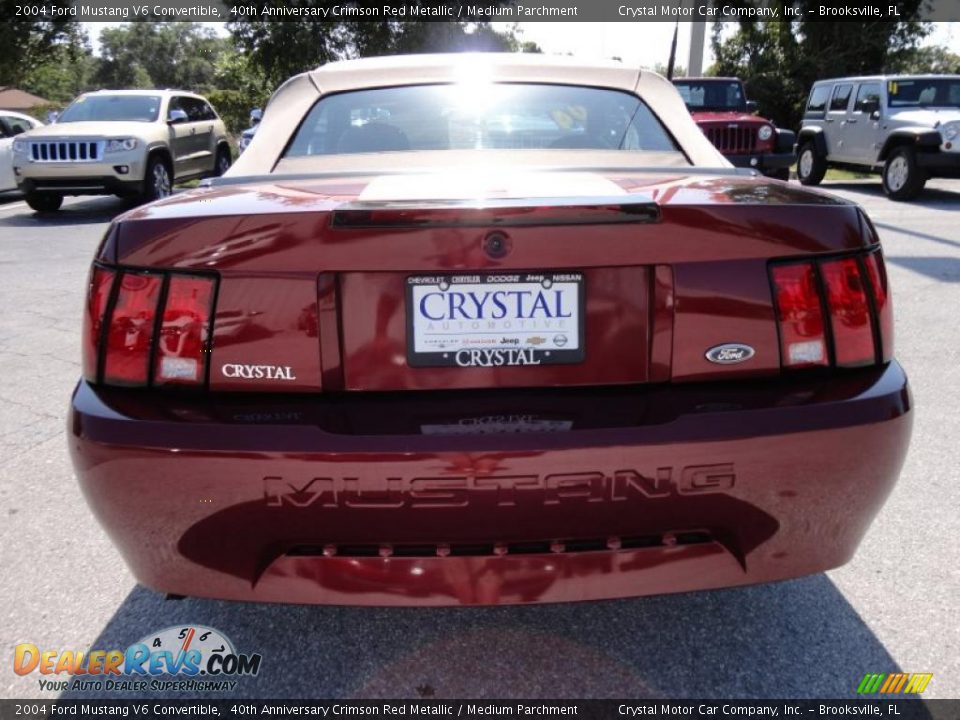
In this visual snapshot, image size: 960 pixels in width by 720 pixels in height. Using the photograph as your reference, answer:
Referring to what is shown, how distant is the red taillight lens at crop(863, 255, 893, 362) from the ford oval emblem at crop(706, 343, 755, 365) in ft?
1.21

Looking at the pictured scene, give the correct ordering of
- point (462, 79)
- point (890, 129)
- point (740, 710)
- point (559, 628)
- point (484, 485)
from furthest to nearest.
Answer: point (890, 129)
point (462, 79)
point (559, 628)
point (740, 710)
point (484, 485)

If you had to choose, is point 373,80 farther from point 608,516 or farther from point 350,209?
point 608,516

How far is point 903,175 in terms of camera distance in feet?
43.7

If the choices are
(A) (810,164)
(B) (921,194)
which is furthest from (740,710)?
(A) (810,164)

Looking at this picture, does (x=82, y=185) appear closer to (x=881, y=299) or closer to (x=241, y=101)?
(x=881, y=299)

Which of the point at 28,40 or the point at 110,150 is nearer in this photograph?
the point at 110,150

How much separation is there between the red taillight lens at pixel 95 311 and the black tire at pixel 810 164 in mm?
16125

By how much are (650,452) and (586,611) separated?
3.04 ft

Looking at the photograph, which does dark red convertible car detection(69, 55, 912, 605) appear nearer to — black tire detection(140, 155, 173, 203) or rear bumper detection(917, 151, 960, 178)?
black tire detection(140, 155, 173, 203)

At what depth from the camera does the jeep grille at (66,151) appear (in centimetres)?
1181

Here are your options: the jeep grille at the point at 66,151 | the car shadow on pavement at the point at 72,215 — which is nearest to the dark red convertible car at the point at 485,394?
the car shadow on pavement at the point at 72,215

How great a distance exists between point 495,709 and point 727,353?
3.37 ft

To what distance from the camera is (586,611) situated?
8.14 ft

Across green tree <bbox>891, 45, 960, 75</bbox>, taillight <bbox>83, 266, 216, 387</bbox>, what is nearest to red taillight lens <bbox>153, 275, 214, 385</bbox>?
taillight <bbox>83, 266, 216, 387</bbox>
